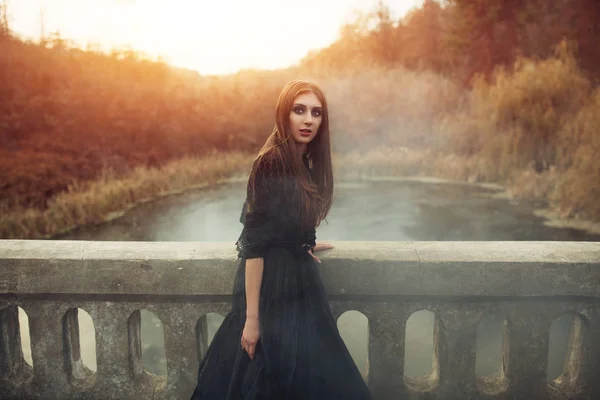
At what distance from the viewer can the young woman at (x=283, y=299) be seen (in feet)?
4.16

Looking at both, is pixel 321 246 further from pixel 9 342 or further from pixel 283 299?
pixel 9 342

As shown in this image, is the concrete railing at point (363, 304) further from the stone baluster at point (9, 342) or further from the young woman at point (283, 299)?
the young woman at point (283, 299)

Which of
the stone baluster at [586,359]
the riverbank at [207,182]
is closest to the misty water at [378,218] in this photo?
the riverbank at [207,182]

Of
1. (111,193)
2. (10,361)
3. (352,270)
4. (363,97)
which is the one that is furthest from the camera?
(363,97)

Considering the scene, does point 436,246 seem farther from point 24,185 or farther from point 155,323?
point 24,185

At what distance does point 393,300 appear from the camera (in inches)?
62.2

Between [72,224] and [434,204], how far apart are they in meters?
6.11

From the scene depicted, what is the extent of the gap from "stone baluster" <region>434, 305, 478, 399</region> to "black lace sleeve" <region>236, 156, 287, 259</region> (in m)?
0.73

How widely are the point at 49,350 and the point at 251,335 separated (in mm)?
884

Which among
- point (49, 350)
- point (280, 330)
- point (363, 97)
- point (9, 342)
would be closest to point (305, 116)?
point (280, 330)

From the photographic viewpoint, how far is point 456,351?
1596mm

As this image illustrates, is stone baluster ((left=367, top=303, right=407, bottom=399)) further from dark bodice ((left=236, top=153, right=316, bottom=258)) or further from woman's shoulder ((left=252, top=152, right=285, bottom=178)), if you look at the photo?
→ woman's shoulder ((left=252, top=152, right=285, bottom=178))

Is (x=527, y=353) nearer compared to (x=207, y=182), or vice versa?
(x=527, y=353)

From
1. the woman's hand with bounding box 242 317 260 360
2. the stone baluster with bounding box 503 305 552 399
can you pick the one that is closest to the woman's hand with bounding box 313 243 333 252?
the woman's hand with bounding box 242 317 260 360
